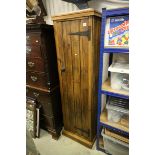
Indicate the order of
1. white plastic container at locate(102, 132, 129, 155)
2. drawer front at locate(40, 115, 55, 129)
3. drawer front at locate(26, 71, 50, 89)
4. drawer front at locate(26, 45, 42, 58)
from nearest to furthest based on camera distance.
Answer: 1. white plastic container at locate(102, 132, 129, 155)
2. drawer front at locate(26, 45, 42, 58)
3. drawer front at locate(26, 71, 50, 89)
4. drawer front at locate(40, 115, 55, 129)

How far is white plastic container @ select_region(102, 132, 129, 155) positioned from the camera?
1431mm

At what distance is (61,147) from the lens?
176 centimetres

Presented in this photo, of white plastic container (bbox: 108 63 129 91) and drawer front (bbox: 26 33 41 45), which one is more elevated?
drawer front (bbox: 26 33 41 45)

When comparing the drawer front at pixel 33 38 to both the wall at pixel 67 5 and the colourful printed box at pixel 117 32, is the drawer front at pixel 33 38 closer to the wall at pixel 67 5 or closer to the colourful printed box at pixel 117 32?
the wall at pixel 67 5

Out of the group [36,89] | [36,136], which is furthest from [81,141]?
[36,89]

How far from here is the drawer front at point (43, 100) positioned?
174 cm

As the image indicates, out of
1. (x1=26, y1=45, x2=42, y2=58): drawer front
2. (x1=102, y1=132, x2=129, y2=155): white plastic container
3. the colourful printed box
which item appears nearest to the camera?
the colourful printed box

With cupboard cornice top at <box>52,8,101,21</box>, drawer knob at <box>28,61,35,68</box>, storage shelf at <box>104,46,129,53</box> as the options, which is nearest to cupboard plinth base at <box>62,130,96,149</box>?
drawer knob at <box>28,61,35,68</box>

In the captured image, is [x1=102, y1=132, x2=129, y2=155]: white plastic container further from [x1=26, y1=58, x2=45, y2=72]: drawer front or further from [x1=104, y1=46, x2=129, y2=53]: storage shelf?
[x1=26, y1=58, x2=45, y2=72]: drawer front

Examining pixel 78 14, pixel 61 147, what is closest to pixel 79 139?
pixel 61 147

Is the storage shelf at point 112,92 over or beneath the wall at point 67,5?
beneath

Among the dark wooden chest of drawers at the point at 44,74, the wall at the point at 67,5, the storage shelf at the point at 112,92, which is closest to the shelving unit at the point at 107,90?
the storage shelf at the point at 112,92
